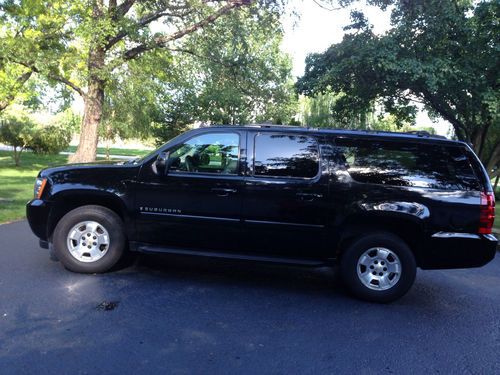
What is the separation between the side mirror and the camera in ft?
17.8

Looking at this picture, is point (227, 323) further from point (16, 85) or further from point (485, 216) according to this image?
point (16, 85)

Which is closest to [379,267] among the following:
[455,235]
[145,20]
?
[455,235]

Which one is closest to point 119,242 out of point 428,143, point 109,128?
point 428,143

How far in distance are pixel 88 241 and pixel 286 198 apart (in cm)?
236

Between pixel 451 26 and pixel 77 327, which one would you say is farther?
pixel 451 26

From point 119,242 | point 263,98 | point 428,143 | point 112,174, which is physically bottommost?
point 119,242

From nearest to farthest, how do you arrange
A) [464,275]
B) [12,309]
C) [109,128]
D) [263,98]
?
[12,309]
[464,275]
[263,98]
[109,128]

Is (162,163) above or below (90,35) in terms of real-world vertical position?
below

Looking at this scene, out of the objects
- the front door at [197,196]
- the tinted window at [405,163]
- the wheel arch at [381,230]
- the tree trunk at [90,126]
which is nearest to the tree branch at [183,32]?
the tree trunk at [90,126]

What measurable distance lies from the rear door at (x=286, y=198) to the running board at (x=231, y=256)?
7cm

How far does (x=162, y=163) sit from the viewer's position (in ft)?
17.7

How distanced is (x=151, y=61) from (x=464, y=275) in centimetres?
1455

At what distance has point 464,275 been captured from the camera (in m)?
6.93

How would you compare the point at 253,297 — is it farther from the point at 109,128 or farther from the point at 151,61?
the point at 109,128
